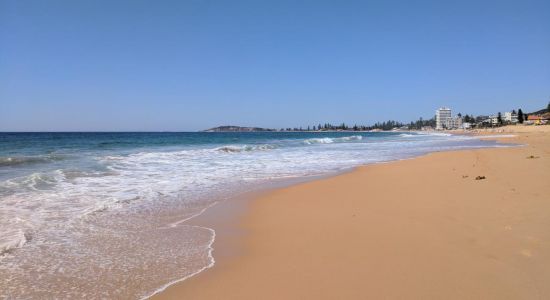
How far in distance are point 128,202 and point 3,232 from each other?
234 cm

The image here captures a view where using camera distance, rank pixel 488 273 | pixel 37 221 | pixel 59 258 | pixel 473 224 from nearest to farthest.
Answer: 1. pixel 488 273
2. pixel 59 258
3. pixel 473 224
4. pixel 37 221

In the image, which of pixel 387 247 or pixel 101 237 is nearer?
pixel 387 247

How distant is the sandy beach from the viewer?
3.13 meters

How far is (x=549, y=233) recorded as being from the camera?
4.33 metres

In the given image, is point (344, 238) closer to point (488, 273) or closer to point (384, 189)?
point (488, 273)

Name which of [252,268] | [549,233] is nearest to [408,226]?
[549,233]

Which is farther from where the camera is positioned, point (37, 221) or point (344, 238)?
point (37, 221)

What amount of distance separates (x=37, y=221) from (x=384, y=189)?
21.8 feet

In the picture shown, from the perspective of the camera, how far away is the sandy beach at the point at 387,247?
10.3 ft

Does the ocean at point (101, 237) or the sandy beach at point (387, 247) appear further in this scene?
the ocean at point (101, 237)

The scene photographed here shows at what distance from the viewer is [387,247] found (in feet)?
13.6

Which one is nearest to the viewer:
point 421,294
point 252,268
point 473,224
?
point 421,294

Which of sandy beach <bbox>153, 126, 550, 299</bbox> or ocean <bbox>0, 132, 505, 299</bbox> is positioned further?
ocean <bbox>0, 132, 505, 299</bbox>

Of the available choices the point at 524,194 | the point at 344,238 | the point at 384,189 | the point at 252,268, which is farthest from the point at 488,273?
the point at 384,189
